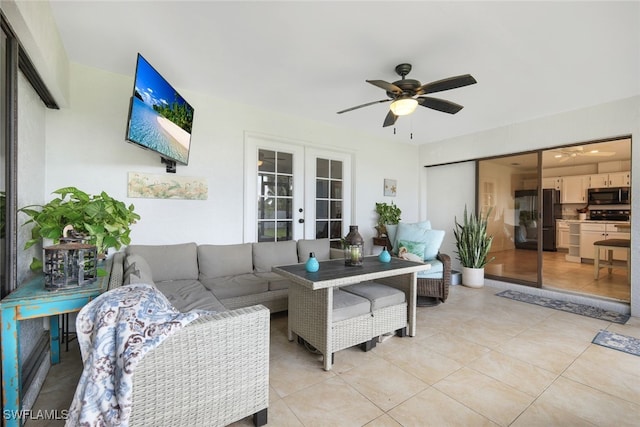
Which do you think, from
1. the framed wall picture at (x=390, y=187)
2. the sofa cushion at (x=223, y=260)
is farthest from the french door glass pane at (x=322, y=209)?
the sofa cushion at (x=223, y=260)

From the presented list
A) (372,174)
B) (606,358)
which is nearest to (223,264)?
(372,174)

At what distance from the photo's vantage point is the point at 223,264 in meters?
3.17

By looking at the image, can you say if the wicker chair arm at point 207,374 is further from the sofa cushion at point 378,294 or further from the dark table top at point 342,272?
the sofa cushion at point 378,294

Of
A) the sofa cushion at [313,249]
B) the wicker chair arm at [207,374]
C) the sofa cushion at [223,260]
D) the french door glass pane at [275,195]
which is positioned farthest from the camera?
the french door glass pane at [275,195]

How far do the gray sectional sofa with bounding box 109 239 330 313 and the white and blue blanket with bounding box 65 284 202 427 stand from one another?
1071 millimetres

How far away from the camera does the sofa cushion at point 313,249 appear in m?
3.77

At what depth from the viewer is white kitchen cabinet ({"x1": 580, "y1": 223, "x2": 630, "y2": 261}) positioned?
18.6 ft

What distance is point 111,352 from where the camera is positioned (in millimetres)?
1138

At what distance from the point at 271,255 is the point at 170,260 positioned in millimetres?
1127

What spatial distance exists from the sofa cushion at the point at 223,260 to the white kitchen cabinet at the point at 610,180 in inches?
305

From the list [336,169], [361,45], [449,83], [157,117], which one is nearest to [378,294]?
[449,83]

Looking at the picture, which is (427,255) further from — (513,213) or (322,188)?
(513,213)

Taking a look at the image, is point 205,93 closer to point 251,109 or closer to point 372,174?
point 251,109

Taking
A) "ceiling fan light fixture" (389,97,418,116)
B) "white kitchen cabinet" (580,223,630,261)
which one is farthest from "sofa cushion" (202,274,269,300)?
"white kitchen cabinet" (580,223,630,261)
